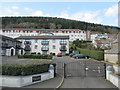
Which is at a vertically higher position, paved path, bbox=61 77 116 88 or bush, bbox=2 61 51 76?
bush, bbox=2 61 51 76

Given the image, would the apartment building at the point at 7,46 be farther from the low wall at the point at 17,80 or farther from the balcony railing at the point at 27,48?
the low wall at the point at 17,80

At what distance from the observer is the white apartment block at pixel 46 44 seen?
5428 centimetres

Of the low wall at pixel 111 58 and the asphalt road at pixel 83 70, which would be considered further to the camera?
the low wall at pixel 111 58

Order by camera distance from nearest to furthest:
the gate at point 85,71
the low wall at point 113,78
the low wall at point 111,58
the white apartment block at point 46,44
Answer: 1. the low wall at point 113,78
2. the gate at point 85,71
3. the low wall at point 111,58
4. the white apartment block at point 46,44

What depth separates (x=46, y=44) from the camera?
179 ft

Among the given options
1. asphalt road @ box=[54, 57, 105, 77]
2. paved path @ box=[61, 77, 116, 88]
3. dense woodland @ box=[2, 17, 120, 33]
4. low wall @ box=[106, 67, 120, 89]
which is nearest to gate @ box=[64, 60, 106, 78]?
asphalt road @ box=[54, 57, 105, 77]

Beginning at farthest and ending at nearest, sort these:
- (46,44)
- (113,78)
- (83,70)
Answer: (46,44) < (83,70) < (113,78)

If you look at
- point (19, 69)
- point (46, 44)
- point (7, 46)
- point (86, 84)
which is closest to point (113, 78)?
point (86, 84)

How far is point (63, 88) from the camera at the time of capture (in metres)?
9.09

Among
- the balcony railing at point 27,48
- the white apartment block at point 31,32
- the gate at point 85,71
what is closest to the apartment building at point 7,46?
the balcony railing at point 27,48

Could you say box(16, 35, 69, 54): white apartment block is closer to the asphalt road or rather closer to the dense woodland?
the asphalt road

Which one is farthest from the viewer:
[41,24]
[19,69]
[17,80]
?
[41,24]

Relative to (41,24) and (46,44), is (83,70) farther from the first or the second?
(41,24)

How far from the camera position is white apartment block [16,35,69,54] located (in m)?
54.3
